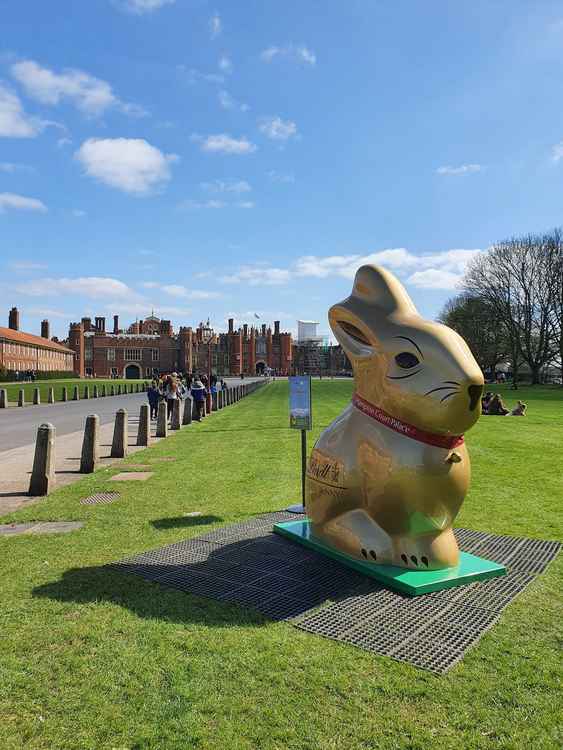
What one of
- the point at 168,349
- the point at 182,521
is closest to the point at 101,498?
the point at 182,521

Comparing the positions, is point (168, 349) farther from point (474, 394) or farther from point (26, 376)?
point (474, 394)

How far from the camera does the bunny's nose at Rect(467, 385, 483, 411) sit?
16.0 ft

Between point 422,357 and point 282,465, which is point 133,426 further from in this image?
point 422,357

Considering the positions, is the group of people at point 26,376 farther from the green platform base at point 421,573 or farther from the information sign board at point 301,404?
the green platform base at point 421,573

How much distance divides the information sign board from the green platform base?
2597mm

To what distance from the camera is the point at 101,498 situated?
8.53 metres

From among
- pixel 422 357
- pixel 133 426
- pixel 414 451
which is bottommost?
pixel 133 426

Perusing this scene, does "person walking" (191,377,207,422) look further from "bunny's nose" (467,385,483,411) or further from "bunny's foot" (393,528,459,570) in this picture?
"bunny's nose" (467,385,483,411)

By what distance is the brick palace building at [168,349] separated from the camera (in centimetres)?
11931

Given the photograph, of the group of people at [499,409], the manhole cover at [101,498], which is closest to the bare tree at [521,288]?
the group of people at [499,409]

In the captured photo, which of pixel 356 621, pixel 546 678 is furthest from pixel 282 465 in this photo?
pixel 546 678

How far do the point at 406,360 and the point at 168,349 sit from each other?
11865cm

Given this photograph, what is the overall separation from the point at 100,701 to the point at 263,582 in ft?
6.55

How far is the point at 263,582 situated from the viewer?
5.05 meters
